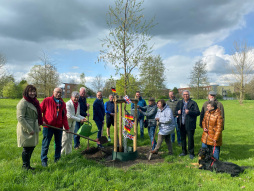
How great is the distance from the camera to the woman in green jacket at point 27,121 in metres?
3.84

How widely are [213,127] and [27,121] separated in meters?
4.91

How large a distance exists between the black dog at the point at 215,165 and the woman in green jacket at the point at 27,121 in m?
4.33

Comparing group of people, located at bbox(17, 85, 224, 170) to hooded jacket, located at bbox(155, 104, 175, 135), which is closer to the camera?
group of people, located at bbox(17, 85, 224, 170)

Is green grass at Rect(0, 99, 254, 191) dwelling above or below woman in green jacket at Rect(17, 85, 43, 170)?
below

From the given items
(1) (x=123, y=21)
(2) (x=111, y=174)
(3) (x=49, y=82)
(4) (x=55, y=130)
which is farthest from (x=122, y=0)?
(3) (x=49, y=82)

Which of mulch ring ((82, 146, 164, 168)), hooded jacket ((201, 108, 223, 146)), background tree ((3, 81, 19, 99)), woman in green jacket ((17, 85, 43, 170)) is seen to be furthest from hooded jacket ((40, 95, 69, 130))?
background tree ((3, 81, 19, 99))

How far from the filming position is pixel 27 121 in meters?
3.95

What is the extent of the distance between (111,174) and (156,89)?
29.9 metres

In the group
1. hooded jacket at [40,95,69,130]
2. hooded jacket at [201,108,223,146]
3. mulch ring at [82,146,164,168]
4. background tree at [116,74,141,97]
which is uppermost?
background tree at [116,74,141,97]

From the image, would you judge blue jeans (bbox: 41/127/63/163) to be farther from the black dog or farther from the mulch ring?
the black dog

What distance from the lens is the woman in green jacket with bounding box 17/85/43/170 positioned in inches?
151

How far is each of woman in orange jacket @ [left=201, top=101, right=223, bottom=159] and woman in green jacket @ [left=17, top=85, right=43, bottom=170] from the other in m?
4.62

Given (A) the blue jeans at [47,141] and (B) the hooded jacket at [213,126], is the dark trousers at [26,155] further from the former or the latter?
(B) the hooded jacket at [213,126]

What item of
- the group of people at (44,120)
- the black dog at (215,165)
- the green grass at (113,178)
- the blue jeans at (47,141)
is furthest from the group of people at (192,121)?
the blue jeans at (47,141)
